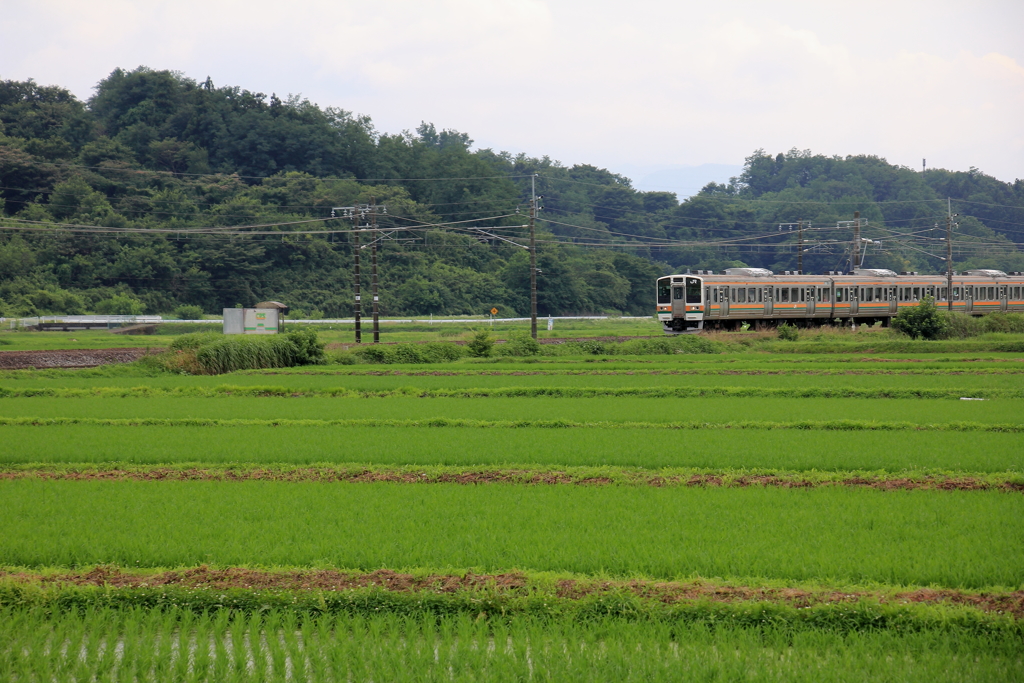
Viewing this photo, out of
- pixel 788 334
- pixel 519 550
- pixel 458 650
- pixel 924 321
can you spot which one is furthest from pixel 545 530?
pixel 924 321

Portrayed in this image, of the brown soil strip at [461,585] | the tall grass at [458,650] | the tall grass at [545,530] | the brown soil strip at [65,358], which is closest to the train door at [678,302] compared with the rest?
the brown soil strip at [65,358]

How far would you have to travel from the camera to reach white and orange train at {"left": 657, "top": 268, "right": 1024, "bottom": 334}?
4366cm

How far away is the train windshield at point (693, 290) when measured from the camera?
142ft

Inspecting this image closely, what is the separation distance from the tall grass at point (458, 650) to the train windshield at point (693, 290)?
3786cm

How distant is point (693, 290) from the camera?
43344 mm

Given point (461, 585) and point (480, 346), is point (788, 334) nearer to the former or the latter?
point (480, 346)

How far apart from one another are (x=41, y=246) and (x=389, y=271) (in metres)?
26.9

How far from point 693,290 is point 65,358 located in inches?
Result: 1139

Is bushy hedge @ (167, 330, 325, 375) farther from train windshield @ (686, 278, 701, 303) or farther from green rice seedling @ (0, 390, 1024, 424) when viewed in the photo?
train windshield @ (686, 278, 701, 303)

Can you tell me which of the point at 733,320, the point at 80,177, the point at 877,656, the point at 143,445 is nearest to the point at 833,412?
the point at 877,656

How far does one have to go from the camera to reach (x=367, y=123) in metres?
99.9

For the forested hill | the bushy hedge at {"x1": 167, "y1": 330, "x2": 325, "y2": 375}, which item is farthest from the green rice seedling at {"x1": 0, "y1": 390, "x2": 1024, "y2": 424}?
the forested hill

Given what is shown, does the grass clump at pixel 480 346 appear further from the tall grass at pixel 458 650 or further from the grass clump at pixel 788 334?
the tall grass at pixel 458 650

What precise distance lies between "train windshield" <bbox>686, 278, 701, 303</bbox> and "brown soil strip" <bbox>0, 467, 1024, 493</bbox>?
32671 millimetres
